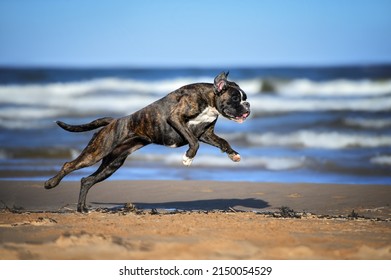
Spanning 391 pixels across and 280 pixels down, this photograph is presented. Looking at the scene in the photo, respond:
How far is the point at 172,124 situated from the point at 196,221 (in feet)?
4.08

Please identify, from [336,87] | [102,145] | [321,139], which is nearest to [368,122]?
[321,139]

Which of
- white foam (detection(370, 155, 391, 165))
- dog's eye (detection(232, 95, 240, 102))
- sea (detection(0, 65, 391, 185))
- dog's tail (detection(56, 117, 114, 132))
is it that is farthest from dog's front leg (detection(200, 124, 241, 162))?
white foam (detection(370, 155, 391, 165))

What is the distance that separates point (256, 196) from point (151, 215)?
7.42 ft

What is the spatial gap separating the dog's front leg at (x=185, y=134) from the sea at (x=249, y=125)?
3674 millimetres

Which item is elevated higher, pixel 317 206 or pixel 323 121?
pixel 323 121

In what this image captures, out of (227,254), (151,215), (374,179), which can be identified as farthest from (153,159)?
(227,254)

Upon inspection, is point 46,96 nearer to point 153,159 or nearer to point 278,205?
point 153,159

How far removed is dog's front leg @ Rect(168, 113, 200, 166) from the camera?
8508 millimetres

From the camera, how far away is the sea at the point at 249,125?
43.2 feet

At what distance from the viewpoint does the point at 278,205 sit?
9.83 meters

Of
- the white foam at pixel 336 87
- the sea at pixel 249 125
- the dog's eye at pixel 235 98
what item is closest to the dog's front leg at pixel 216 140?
the dog's eye at pixel 235 98

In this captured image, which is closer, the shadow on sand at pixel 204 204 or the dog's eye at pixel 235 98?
the dog's eye at pixel 235 98

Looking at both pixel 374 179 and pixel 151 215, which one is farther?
pixel 374 179

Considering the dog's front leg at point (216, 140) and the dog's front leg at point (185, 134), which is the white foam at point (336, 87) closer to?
the dog's front leg at point (216, 140)
